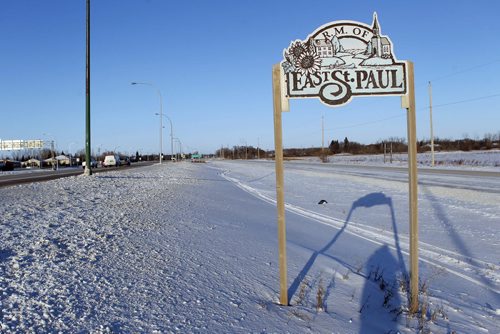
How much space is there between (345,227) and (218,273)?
640 centimetres

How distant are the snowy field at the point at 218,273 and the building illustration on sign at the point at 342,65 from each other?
237 cm

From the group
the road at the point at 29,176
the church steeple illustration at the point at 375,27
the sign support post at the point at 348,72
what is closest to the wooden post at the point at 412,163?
the sign support post at the point at 348,72

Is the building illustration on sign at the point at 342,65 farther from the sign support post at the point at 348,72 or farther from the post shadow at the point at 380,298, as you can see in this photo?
the post shadow at the point at 380,298

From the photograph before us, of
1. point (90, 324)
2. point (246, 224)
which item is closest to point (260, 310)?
point (90, 324)

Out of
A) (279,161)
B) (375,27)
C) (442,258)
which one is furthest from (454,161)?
(279,161)

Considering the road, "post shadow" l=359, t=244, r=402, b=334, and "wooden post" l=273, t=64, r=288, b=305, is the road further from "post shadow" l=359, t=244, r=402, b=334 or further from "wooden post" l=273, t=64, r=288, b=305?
"wooden post" l=273, t=64, r=288, b=305

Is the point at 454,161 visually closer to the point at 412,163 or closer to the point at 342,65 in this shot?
the point at 412,163

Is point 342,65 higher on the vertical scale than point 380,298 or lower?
higher

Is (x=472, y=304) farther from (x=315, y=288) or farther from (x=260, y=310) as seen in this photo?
(x=260, y=310)

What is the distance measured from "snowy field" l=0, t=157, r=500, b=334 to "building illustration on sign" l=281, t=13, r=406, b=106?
2370 mm

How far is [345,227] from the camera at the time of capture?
1079 centimetres

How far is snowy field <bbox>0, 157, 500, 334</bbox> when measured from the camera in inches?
147

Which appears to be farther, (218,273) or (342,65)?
(218,273)

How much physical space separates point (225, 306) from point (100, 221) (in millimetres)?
4611
